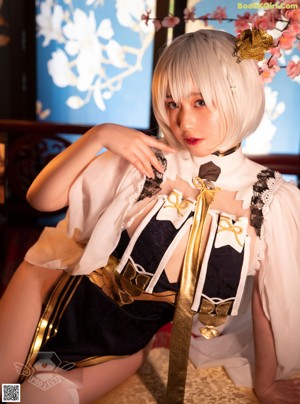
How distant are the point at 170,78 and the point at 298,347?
2.77 feet

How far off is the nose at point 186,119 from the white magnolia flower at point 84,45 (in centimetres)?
269

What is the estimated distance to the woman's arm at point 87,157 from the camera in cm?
121

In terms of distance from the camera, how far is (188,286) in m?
1.25

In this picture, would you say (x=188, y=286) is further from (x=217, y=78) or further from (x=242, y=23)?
(x=242, y=23)

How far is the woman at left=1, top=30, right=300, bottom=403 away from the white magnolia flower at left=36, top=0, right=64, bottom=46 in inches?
107

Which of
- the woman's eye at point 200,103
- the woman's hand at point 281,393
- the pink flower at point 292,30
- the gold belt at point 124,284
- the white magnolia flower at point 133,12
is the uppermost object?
the white magnolia flower at point 133,12

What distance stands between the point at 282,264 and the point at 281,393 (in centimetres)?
42

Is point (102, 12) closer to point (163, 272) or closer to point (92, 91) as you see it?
point (92, 91)

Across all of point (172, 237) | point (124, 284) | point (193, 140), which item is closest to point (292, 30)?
point (193, 140)

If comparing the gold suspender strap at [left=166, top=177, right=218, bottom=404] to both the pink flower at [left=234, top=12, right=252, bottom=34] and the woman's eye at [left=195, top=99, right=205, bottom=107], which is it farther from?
the pink flower at [left=234, top=12, right=252, bottom=34]

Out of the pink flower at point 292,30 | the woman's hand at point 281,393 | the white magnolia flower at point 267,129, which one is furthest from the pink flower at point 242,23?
the white magnolia flower at point 267,129

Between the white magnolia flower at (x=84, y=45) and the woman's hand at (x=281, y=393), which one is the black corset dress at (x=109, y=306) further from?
the white magnolia flower at (x=84, y=45)

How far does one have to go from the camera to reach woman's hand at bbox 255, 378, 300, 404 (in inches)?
54.3

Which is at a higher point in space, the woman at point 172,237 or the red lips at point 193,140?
the red lips at point 193,140
